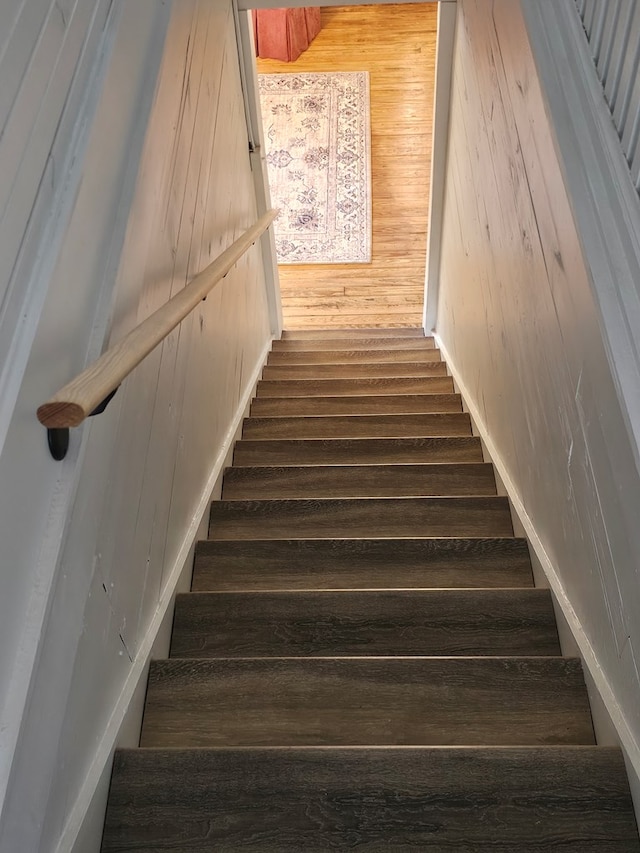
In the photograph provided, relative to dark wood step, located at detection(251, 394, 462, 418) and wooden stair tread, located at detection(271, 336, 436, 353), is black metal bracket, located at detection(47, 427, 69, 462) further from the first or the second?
wooden stair tread, located at detection(271, 336, 436, 353)

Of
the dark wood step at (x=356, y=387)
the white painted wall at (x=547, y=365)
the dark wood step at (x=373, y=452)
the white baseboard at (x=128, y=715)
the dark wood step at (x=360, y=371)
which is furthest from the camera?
the dark wood step at (x=360, y=371)

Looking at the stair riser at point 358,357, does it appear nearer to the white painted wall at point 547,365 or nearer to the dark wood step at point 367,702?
the white painted wall at point 547,365

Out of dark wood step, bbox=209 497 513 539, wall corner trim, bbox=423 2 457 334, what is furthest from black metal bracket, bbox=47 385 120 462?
wall corner trim, bbox=423 2 457 334

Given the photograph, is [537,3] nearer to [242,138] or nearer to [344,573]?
[344,573]

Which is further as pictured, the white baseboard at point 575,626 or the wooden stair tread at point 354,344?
the wooden stair tread at point 354,344

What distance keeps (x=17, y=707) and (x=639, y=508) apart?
3.38 feet

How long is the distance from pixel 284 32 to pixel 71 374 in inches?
243

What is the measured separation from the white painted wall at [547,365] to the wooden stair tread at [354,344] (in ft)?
4.08

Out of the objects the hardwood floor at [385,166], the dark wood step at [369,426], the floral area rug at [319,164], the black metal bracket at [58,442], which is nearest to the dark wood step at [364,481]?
the dark wood step at [369,426]

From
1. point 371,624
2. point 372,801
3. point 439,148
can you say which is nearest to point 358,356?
point 439,148

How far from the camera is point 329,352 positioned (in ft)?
13.8

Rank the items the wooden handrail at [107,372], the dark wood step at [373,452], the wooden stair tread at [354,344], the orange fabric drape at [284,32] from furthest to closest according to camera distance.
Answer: the orange fabric drape at [284,32]
the wooden stair tread at [354,344]
the dark wood step at [373,452]
the wooden handrail at [107,372]

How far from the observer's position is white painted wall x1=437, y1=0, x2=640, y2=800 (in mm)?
1310

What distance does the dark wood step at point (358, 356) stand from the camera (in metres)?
4.08
